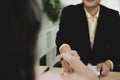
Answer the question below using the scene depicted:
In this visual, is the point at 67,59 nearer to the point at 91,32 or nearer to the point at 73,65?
the point at 73,65

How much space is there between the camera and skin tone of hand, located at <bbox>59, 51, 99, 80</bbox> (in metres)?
1.32

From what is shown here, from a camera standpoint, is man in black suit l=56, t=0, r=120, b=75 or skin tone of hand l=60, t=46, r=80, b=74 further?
man in black suit l=56, t=0, r=120, b=75

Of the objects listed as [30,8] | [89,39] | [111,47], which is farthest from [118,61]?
[30,8]

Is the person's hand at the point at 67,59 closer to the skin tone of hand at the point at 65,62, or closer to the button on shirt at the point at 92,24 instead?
the skin tone of hand at the point at 65,62

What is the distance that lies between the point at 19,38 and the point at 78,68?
1.13 meters

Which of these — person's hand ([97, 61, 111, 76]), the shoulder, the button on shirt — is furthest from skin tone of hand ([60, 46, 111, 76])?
the shoulder

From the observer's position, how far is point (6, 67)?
0.93 ft

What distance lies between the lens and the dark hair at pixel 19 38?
0.28 meters

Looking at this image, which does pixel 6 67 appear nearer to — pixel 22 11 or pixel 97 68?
pixel 22 11

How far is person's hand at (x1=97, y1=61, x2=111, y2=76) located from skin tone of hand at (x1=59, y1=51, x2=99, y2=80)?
0.37ft

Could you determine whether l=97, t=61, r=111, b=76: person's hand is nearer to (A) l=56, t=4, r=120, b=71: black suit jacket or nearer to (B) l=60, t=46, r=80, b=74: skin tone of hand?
(A) l=56, t=4, r=120, b=71: black suit jacket

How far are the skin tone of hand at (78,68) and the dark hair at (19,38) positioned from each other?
1026mm

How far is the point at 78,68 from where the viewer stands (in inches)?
54.9

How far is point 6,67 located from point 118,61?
150 cm
